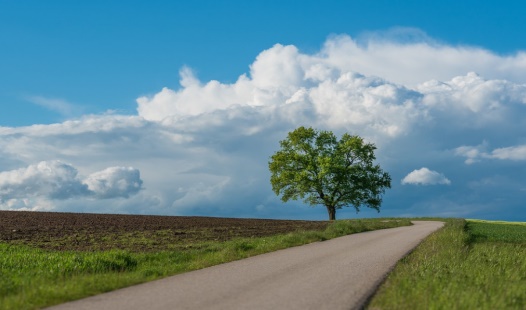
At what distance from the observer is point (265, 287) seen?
1368cm

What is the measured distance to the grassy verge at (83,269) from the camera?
12.5 meters

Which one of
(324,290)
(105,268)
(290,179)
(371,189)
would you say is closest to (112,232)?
(105,268)

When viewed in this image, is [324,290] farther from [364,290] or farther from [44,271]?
[44,271]

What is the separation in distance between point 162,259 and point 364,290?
9.45 meters

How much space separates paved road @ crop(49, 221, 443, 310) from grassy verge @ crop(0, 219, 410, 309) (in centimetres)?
62

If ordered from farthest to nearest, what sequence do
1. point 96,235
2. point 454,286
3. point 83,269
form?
point 96,235 → point 83,269 → point 454,286

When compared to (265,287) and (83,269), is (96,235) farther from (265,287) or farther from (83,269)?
(265,287)

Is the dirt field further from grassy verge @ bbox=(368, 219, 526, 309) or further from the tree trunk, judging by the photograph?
the tree trunk

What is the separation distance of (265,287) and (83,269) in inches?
266

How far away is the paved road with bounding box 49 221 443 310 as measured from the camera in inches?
457

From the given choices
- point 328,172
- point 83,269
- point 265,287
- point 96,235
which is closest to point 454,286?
point 265,287

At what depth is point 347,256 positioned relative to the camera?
70.5ft

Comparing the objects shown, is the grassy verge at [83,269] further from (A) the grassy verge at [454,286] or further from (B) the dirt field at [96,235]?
(A) the grassy verge at [454,286]

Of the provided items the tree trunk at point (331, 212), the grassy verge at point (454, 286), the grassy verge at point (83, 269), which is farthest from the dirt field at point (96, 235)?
the tree trunk at point (331, 212)
